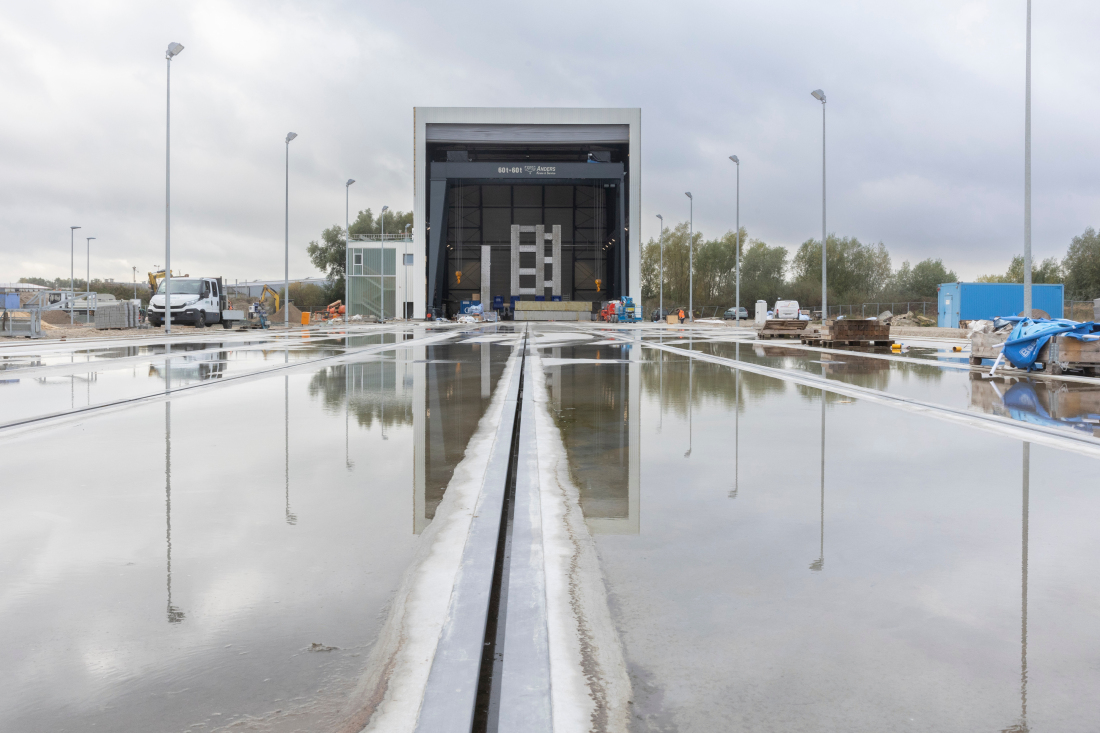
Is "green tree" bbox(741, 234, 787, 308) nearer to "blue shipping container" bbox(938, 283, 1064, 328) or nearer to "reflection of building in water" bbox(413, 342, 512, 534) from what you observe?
"blue shipping container" bbox(938, 283, 1064, 328)

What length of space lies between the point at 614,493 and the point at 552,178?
6859cm

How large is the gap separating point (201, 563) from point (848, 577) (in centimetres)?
302

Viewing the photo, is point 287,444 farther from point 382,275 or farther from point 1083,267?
point 1083,267

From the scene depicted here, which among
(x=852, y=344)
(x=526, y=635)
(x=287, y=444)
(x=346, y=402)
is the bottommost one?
(x=526, y=635)

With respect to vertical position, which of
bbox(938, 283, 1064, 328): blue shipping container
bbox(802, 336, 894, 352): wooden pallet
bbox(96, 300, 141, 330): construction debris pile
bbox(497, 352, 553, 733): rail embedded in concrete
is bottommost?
bbox(497, 352, 553, 733): rail embedded in concrete

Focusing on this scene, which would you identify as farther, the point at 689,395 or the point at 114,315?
the point at 114,315

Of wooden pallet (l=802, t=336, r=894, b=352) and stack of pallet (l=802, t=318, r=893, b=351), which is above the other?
stack of pallet (l=802, t=318, r=893, b=351)

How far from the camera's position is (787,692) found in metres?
2.51

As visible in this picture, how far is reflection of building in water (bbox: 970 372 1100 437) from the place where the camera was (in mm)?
8555

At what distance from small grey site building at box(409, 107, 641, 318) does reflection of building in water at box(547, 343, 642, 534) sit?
57.7m

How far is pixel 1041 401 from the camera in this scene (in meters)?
10.4

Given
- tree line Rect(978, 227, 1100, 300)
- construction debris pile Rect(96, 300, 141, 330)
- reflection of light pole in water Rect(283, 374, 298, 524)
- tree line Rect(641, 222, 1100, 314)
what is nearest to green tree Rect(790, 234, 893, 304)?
tree line Rect(641, 222, 1100, 314)

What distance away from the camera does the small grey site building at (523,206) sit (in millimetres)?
68875

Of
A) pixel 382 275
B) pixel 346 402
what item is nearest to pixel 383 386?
pixel 346 402
